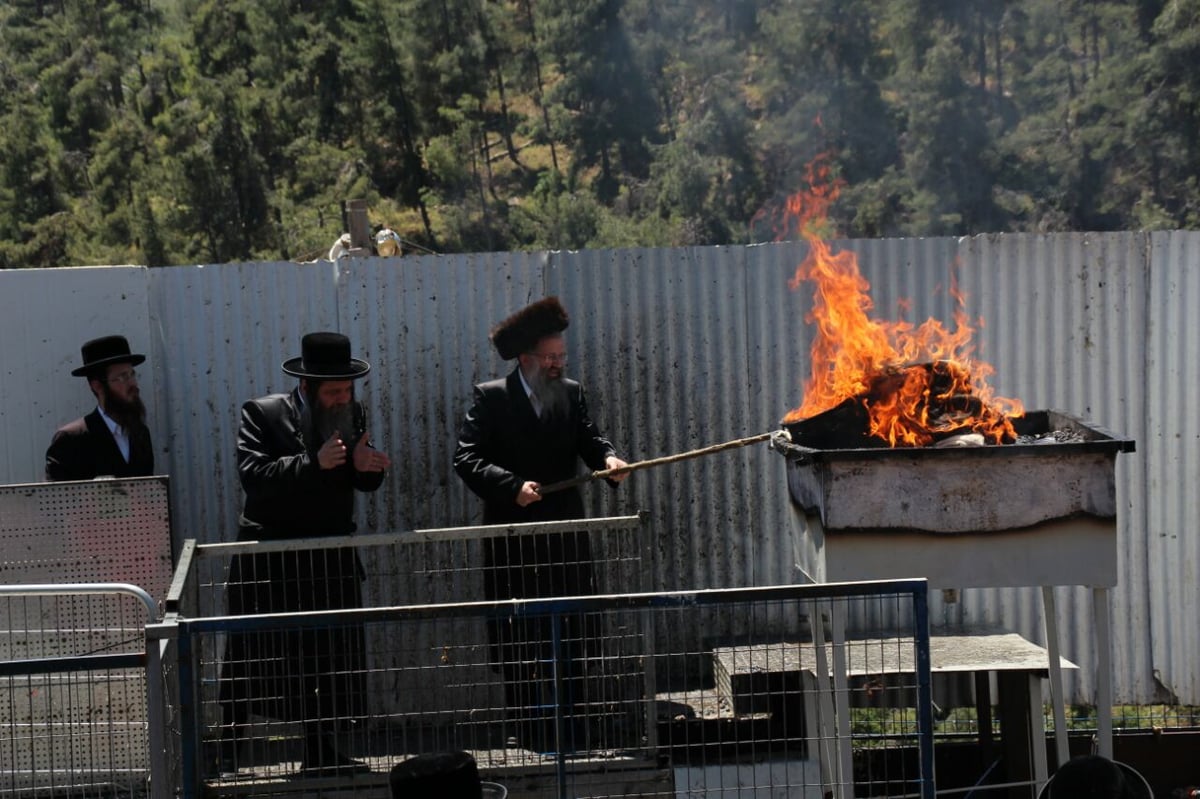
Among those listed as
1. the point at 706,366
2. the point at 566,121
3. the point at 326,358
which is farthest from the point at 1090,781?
the point at 566,121

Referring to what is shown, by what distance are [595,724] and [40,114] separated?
3487cm

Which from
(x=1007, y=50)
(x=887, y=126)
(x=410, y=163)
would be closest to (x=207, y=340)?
(x=410, y=163)

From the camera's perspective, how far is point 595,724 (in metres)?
7.48

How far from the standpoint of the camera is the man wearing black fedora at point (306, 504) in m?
7.20

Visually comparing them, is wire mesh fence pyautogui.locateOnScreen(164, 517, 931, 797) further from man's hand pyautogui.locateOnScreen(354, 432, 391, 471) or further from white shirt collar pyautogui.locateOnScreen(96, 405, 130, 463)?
white shirt collar pyautogui.locateOnScreen(96, 405, 130, 463)

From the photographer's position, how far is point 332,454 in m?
7.05

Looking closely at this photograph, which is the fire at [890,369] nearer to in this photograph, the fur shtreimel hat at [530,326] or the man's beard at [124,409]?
the fur shtreimel hat at [530,326]

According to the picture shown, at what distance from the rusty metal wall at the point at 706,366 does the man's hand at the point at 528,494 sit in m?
1.26

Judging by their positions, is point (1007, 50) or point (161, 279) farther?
point (1007, 50)

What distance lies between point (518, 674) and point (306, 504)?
147cm

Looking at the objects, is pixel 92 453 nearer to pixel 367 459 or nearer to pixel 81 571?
pixel 81 571

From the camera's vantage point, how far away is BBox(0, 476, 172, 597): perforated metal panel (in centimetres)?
741

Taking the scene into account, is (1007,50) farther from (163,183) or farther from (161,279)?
(161,279)

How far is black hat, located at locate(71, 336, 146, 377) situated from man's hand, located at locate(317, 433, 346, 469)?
5.55 feet
